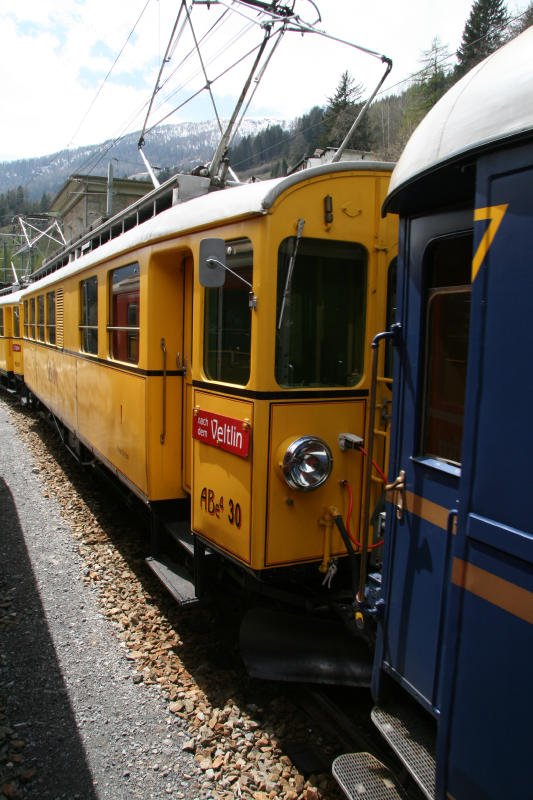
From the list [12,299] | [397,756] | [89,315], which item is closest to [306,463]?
[397,756]

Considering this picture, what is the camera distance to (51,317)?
1022 cm

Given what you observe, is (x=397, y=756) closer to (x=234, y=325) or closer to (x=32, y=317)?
(x=234, y=325)

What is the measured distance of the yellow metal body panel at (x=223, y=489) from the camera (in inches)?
131

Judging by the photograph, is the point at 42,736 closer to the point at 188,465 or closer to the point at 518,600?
the point at 188,465

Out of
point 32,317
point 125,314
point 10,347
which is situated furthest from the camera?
point 10,347

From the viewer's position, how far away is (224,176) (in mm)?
4605

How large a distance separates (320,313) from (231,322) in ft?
1.71

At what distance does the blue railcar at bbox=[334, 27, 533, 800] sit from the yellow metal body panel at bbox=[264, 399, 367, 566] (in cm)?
85

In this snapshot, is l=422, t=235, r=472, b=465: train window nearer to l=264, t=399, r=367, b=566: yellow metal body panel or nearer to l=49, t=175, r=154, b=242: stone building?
l=264, t=399, r=367, b=566: yellow metal body panel

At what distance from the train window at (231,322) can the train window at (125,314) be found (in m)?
1.35

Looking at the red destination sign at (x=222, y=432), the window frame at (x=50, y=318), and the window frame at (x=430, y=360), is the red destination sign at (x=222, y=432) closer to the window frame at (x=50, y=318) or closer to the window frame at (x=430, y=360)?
the window frame at (x=430, y=360)

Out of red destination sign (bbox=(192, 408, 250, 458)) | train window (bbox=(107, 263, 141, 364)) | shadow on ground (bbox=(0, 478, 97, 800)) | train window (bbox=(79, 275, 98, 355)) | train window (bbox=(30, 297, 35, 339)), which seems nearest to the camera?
shadow on ground (bbox=(0, 478, 97, 800))

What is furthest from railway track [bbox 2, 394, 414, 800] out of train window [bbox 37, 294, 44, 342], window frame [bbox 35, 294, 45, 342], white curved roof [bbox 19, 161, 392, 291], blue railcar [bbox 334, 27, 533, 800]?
train window [bbox 37, 294, 44, 342]

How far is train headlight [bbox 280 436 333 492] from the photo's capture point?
324 centimetres
